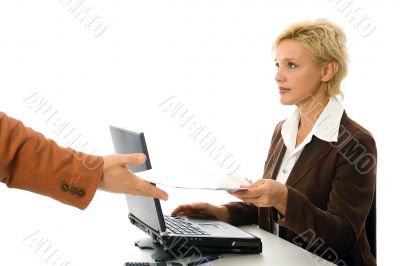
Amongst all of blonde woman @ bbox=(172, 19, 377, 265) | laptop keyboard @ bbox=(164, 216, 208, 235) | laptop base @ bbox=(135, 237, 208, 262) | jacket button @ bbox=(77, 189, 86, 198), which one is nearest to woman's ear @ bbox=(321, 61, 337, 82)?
blonde woman @ bbox=(172, 19, 377, 265)

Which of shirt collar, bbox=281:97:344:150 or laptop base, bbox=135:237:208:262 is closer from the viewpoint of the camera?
laptop base, bbox=135:237:208:262

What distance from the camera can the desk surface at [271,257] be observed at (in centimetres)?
197

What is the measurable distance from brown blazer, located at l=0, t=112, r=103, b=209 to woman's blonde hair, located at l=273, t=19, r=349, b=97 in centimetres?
122

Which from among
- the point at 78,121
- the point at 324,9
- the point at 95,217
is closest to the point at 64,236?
the point at 95,217

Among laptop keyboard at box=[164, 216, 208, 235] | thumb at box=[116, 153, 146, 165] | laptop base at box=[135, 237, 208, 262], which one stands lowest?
laptop base at box=[135, 237, 208, 262]

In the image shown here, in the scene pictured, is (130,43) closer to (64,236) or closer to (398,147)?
(64,236)

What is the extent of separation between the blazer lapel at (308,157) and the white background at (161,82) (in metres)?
0.82

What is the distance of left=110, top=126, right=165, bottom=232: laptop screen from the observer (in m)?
1.81

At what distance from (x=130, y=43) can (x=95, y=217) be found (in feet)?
3.62

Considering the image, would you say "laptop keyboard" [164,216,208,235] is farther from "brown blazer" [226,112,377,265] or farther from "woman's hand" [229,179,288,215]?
"brown blazer" [226,112,377,265]

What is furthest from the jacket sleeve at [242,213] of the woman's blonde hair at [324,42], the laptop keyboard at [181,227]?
the woman's blonde hair at [324,42]

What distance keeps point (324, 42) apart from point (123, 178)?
1.23m

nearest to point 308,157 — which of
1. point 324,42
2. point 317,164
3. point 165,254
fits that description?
point 317,164

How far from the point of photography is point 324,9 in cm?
379
